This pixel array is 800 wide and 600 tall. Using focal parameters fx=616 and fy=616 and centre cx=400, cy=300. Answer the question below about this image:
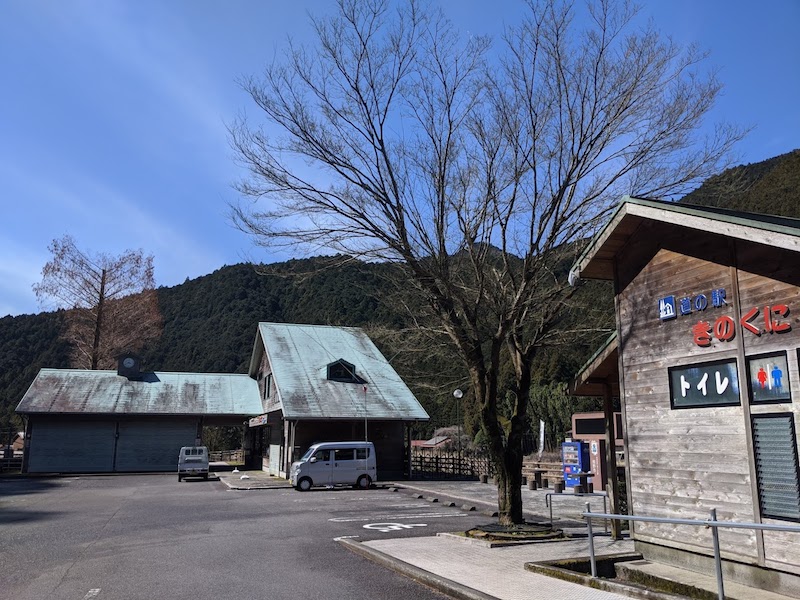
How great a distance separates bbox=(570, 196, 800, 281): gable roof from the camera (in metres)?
6.91

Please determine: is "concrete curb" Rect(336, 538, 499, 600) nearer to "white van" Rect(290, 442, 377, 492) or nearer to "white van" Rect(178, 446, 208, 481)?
"white van" Rect(290, 442, 377, 492)

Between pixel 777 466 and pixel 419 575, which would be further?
pixel 419 575

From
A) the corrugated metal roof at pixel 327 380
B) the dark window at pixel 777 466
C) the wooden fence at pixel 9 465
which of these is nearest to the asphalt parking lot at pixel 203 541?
the dark window at pixel 777 466

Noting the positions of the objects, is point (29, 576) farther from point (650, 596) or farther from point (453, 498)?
point (453, 498)

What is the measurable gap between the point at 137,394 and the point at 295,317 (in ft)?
128

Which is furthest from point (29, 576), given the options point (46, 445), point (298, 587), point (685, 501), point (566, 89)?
point (46, 445)

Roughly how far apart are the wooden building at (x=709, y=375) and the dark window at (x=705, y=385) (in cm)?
2

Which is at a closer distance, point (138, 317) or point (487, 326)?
point (487, 326)

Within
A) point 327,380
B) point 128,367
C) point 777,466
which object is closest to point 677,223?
point 777,466

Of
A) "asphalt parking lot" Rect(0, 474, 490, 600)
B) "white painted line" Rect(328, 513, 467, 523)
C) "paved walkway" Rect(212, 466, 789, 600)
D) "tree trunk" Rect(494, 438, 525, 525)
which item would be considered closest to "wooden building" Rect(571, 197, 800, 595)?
"paved walkway" Rect(212, 466, 789, 600)

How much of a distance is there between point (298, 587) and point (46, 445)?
28.9 metres

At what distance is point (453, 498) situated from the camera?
19688mm

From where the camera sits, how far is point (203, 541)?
38.7 feet

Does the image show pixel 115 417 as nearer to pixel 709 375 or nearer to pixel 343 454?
pixel 343 454
